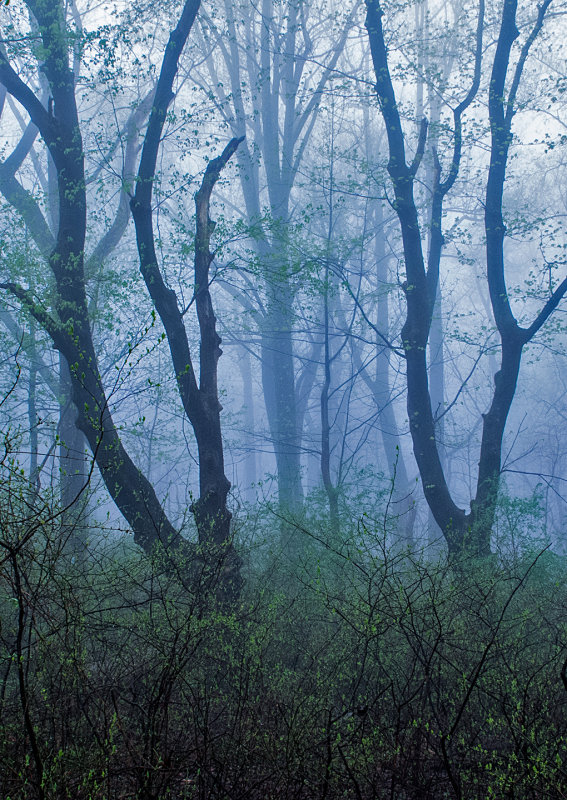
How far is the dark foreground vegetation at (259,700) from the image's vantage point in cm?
318

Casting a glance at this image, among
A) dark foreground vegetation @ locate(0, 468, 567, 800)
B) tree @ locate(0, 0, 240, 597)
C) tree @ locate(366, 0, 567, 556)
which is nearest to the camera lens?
dark foreground vegetation @ locate(0, 468, 567, 800)

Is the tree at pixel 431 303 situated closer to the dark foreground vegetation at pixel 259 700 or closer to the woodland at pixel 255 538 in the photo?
the woodland at pixel 255 538

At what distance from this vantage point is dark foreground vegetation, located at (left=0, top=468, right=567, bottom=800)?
3180mm

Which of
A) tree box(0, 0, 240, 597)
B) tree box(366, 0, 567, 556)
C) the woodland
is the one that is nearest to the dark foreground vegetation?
the woodland

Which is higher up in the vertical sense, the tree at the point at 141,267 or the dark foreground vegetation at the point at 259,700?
the tree at the point at 141,267

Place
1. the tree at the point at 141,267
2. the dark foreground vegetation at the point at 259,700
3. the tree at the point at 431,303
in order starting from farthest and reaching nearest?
the tree at the point at 431,303 < the tree at the point at 141,267 < the dark foreground vegetation at the point at 259,700

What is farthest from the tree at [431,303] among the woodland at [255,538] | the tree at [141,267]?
the tree at [141,267]

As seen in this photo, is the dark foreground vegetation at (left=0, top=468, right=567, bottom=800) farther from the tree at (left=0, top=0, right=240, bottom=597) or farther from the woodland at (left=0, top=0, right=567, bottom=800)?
the tree at (left=0, top=0, right=240, bottom=597)

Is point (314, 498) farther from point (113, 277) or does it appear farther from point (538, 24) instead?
point (538, 24)

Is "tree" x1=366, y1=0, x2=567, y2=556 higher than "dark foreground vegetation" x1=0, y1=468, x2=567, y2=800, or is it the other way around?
"tree" x1=366, y1=0, x2=567, y2=556

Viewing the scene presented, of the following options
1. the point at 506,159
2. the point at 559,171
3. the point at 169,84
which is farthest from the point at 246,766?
the point at 559,171

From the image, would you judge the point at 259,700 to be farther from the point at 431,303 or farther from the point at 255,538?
the point at 431,303

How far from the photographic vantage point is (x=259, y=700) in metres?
4.19

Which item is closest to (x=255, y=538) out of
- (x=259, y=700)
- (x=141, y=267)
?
(x=141, y=267)
